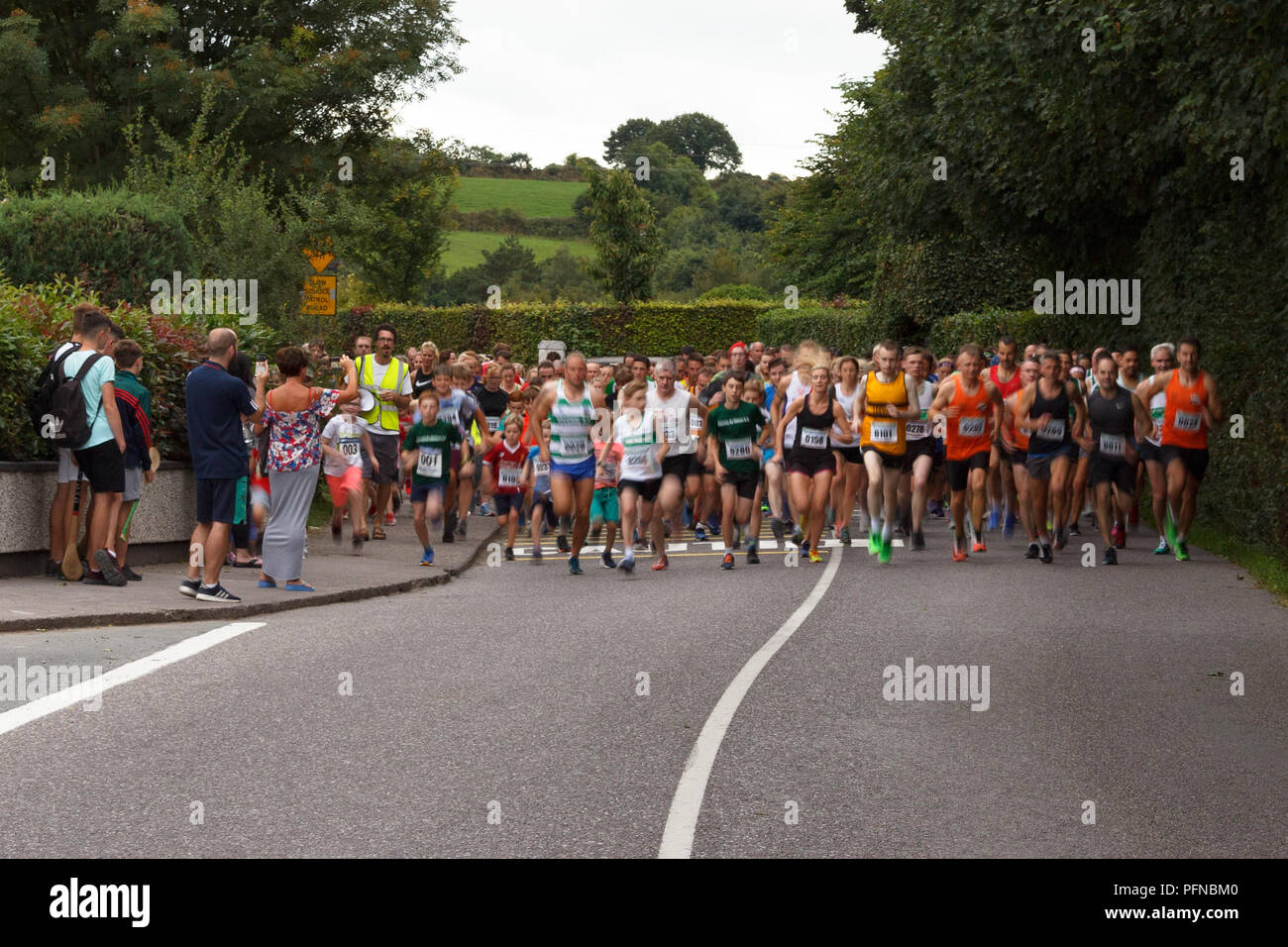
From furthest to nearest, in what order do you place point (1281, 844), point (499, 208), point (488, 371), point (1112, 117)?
point (499, 208)
point (488, 371)
point (1112, 117)
point (1281, 844)

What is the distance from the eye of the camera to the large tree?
37.9 meters

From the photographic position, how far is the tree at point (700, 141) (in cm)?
16938

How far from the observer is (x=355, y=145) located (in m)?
43.3

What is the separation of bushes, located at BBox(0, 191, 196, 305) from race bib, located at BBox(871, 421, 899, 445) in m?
10.8

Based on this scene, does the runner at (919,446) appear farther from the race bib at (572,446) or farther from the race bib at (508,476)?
the race bib at (508,476)

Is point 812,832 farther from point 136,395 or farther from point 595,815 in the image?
point 136,395

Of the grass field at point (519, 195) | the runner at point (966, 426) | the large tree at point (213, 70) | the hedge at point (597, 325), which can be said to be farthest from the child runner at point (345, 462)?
the grass field at point (519, 195)

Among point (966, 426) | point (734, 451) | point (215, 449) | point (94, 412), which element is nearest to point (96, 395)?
point (94, 412)

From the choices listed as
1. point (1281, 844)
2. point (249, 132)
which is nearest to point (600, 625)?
point (1281, 844)

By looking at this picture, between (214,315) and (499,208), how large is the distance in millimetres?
111230

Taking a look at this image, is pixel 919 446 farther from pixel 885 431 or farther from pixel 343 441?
pixel 343 441

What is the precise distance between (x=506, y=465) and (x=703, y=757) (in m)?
11.2

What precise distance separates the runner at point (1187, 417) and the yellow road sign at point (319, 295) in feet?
36.0

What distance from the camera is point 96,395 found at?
13469 mm
